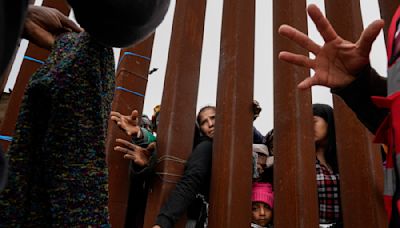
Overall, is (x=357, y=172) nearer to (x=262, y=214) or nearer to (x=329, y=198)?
(x=329, y=198)

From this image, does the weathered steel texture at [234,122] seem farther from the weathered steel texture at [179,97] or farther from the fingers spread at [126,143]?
the fingers spread at [126,143]

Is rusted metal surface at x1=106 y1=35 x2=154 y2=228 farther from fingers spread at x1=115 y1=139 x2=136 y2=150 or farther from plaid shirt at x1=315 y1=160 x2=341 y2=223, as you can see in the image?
plaid shirt at x1=315 y1=160 x2=341 y2=223

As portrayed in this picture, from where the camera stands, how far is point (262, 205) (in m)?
2.23

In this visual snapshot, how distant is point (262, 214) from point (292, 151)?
35.3 inches

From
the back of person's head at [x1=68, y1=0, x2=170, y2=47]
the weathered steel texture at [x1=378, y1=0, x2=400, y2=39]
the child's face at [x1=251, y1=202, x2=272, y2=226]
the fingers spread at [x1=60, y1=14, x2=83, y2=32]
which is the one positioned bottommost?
the child's face at [x1=251, y1=202, x2=272, y2=226]

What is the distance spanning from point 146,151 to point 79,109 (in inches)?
46.7

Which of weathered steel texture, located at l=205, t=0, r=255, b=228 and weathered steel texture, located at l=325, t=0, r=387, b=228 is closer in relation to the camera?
weathered steel texture, located at l=325, t=0, r=387, b=228

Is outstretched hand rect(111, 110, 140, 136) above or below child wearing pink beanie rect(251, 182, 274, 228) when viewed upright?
above

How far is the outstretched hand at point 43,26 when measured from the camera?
72 cm

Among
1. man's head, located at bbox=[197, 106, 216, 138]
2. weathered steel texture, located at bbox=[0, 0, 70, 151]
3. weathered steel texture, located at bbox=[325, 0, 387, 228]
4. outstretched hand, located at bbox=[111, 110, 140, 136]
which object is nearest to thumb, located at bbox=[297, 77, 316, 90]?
weathered steel texture, located at bbox=[325, 0, 387, 228]

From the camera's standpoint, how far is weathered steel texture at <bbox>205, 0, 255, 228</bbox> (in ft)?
4.95

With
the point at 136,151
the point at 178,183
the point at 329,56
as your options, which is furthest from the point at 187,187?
the point at 329,56

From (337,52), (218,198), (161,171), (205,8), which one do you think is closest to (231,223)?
(218,198)

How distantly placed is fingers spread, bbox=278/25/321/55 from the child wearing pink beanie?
1.50 metres
